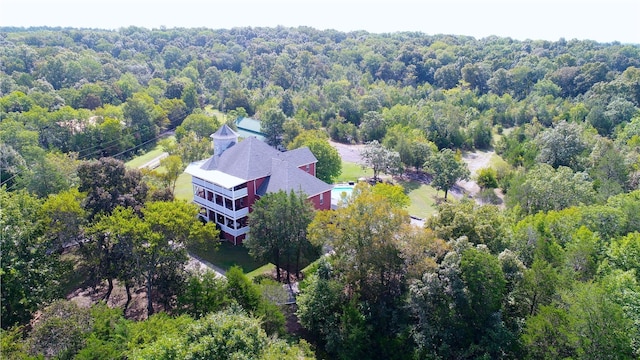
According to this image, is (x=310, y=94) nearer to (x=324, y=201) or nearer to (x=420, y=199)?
(x=420, y=199)

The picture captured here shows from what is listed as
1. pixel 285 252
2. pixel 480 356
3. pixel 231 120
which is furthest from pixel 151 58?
pixel 480 356

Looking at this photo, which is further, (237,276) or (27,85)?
(27,85)

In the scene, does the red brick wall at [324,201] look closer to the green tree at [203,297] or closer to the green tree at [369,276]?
the green tree at [369,276]

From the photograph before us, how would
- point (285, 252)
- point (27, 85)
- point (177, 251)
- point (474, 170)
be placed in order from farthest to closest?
point (27, 85) < point (474, 170) < point (285, 252) < point (177, 251)

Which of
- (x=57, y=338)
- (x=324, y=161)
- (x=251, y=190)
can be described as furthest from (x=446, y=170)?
(x=57, y=338)

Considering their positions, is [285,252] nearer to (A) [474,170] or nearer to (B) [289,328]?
(B) [289,328]

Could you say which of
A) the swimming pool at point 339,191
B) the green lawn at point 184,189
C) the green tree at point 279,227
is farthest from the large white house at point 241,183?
the green lawn at point 184,189
